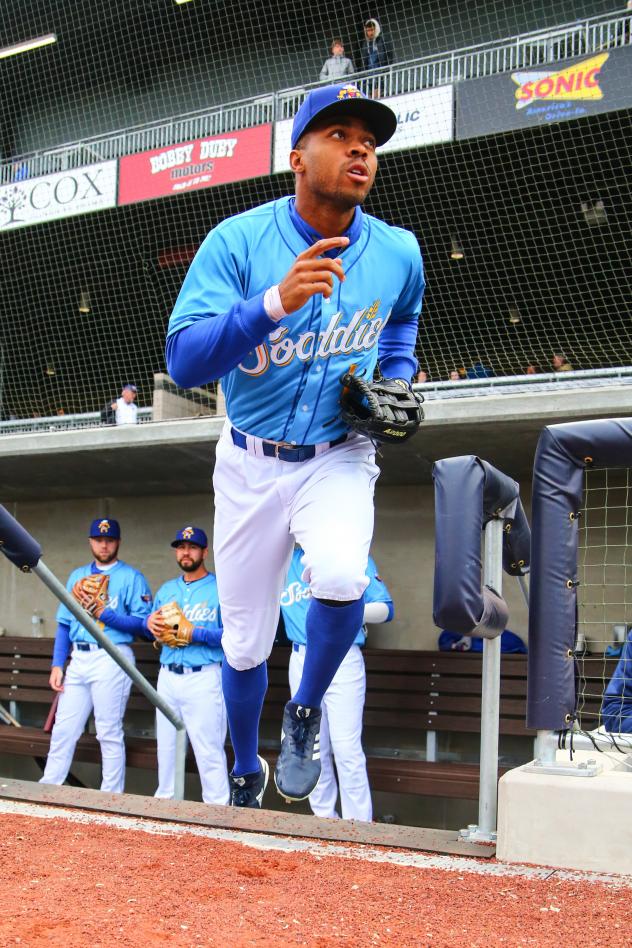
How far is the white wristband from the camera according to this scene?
6.89 feet

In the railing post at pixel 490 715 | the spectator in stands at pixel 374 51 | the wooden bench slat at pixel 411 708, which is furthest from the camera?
the spectator in stands at pixel 374 51

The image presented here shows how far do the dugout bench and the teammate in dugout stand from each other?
3107mm

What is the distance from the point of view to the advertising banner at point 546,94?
8172mm

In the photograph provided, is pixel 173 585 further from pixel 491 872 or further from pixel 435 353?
pixel 435 353

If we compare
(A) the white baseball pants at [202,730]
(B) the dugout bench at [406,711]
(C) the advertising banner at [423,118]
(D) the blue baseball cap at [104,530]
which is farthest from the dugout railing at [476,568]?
(C) the advertising banner at [423,118]

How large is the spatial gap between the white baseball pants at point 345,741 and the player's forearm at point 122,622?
1.48 meters

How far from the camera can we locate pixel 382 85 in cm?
1020

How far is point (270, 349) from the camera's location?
8.07 ft

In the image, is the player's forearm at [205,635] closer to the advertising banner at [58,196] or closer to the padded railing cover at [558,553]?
the padded railing cover at [558,553]

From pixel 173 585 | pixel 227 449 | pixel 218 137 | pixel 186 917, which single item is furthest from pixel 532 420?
pixel 218 137

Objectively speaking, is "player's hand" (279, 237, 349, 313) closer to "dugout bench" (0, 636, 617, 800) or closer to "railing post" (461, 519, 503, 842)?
"railing post" (461, 519, 503, 842)

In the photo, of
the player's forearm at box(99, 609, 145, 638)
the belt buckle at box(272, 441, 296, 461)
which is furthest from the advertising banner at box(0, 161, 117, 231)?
the belt buckle at box(272, 441, 296, 461)

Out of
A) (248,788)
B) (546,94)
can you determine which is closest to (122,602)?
(248,788)

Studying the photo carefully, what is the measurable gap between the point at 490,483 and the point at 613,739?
3.50ft
